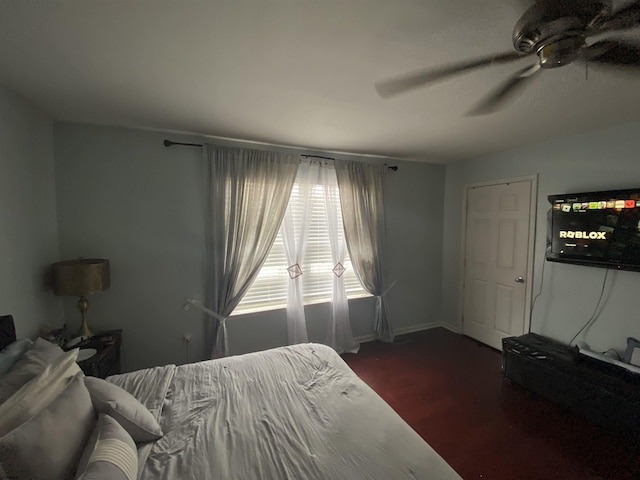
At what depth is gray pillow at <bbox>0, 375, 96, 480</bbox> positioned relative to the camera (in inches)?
32.0

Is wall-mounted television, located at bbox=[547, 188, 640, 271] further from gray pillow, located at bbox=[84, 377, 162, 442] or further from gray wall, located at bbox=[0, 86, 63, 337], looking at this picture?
gray wall, located at bbox=[0, 86, 63, 337]

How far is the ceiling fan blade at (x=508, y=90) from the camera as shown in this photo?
123 centimetres

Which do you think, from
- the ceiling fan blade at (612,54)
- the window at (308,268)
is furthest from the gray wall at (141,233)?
the ceiling fan blade at (612,54)

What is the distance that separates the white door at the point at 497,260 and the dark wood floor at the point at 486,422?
1.46 feet

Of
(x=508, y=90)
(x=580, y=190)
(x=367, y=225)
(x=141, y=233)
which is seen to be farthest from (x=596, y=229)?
(x=141, y=233)

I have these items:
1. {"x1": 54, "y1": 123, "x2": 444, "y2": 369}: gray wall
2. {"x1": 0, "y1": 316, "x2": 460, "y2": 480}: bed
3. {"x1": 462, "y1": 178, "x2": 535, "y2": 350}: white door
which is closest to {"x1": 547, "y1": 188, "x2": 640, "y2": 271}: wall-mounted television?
{"x1": 462, "y1": 178, "x2": 535, "y2": 350}: white door

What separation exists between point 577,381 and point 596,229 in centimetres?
132

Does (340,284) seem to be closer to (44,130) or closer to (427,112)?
(427,112)

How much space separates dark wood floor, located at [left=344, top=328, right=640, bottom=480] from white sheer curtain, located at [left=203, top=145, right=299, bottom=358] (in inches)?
62.9

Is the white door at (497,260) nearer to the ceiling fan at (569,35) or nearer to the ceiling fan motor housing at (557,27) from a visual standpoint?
the ceiling fan at (569,35)

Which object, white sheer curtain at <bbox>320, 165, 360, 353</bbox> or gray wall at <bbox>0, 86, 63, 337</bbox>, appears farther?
white sheer curtain at <bbox>320, 165, 360, 353</bbox>

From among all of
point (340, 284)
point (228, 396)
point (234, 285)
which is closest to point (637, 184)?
point (340, 284)

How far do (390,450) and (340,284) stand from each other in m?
2.14

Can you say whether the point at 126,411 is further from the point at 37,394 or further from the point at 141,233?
the point at 141,233
